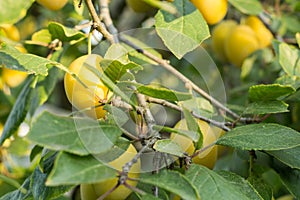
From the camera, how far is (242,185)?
77cm

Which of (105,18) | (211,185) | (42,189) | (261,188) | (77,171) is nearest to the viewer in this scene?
(77,171)

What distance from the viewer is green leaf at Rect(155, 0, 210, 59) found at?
36.4 inches

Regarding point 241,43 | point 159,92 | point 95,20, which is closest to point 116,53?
point 95,20

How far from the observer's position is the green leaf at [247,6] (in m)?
1.25

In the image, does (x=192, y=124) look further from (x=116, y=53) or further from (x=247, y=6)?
(x=247, y=6)

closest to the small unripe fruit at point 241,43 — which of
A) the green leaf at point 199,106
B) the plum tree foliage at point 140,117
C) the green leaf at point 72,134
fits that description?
the plum tree foliage at point 140,117

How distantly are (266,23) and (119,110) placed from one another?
0.86 m

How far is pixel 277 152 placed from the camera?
893mm

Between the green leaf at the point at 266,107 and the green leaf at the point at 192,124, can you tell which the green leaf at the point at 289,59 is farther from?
Result: the green leaf at the point at 192,124

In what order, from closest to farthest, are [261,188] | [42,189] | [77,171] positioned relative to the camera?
[77,171], [42,189], [261,188]

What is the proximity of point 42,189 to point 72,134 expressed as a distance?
208 mm

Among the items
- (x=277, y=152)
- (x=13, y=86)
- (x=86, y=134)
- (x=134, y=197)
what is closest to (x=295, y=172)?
(x=277, y=152)

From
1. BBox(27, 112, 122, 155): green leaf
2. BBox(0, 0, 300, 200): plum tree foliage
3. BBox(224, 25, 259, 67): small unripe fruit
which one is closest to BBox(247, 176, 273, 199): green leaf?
BBox(0, 0, 300, 200): plum tree foliage

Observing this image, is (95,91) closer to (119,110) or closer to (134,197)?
(119,110)
